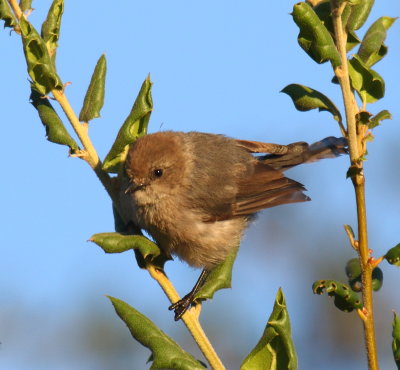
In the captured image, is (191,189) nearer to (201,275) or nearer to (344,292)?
(201,275)

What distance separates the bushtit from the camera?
4991 mm

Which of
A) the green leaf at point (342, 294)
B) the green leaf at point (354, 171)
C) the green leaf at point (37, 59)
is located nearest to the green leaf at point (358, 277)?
the green leaf at point (342, 294)

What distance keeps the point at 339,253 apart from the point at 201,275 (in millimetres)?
2939

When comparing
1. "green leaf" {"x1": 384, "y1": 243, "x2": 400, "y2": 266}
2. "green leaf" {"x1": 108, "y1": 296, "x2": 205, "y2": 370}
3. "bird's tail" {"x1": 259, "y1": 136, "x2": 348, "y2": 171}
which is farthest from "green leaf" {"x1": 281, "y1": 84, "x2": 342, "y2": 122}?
"bird's tail" {"x1": 259, "y1": 136, "x2": 348, "y2": 171}

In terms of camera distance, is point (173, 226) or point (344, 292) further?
point (173, 226)

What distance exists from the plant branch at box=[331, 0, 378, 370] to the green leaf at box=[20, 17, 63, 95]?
122 cm

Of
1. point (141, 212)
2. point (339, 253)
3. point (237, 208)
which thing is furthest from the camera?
point (339, 253)

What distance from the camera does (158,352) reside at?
8.79ft

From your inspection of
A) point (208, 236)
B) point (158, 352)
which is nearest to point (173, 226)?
point (208, 236)

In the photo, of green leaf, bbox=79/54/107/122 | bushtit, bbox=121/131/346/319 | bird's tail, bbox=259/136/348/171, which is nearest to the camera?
green leaf, bbox=79/54/107/122

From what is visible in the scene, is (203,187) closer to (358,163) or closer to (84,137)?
(84,137)

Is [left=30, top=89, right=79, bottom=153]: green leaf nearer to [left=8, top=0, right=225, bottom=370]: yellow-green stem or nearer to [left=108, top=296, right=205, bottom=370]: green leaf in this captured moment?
[left=8, top=0, right=225, bottom=370]: yellow-green stem

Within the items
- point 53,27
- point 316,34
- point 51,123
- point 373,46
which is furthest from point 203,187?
point 316,34

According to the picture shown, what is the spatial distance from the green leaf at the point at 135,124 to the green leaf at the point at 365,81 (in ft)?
2.99
